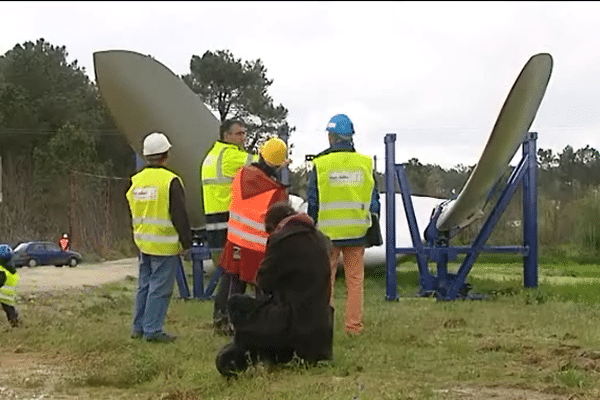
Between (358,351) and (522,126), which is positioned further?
(522,126)

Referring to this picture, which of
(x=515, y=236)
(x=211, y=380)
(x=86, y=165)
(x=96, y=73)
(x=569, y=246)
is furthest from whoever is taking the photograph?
(x=86, y=165)

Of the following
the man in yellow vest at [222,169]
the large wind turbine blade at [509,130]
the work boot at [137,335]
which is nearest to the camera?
the work boot at [137,335]

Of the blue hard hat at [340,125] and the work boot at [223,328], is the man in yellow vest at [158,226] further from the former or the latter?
the blue hard hat at [340,125]

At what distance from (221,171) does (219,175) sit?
45 millimetres

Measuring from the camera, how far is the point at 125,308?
373 inches

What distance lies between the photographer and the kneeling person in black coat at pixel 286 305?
5059 mm

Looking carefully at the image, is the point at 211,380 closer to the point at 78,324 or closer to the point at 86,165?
the point at 78,324

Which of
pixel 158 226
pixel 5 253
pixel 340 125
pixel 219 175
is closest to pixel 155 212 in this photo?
pixel 158 226

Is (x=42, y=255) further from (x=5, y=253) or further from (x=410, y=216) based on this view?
(x=5, y=253)

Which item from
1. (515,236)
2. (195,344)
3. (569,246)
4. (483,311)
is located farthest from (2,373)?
(515,236)

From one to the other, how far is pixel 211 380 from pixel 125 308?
476 cm

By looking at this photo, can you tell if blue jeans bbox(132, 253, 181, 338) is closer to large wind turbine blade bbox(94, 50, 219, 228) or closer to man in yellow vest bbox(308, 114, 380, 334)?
man in yellow vest bbox(308, 114, 380, 334)

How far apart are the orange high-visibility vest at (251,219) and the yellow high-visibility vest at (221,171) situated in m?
0.79

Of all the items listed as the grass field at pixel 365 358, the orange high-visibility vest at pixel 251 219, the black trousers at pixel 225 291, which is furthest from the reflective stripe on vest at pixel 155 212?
the grass field at pixel 365 358
